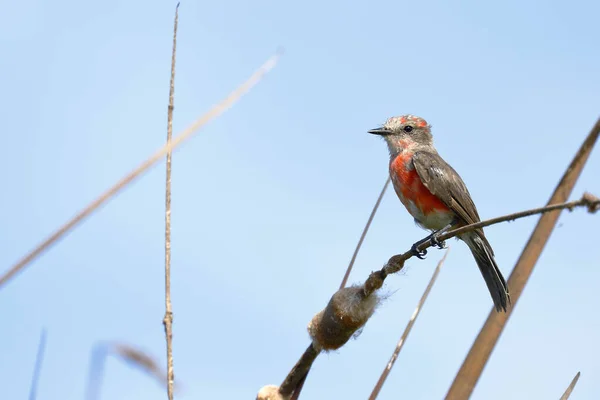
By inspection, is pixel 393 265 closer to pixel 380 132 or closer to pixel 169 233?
pixel 169 233

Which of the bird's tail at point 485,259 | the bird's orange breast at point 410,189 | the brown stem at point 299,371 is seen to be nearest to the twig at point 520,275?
the brown stem at point 299,371

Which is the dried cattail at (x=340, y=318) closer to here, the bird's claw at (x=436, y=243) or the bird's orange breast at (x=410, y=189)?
the bird's claw at (x=436, y=243)

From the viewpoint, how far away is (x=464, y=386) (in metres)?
2.37

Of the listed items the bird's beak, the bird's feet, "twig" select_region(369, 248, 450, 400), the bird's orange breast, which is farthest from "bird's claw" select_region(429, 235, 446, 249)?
the bird's beak

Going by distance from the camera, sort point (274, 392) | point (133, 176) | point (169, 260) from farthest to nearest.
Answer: point (274, 392)
point (169, 260)
point (133, 176)

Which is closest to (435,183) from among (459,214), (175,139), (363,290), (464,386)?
(459,214)

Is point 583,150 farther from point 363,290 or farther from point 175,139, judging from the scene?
point 175,139

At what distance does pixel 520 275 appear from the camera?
8.41ft

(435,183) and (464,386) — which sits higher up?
→ (435,183)

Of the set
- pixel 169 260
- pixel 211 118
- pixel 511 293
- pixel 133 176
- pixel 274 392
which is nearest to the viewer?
pixel 133 176

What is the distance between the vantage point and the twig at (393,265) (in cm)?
178

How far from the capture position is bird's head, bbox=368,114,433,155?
5965 mm

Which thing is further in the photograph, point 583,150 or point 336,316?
point 336,316

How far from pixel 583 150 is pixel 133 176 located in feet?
5.42
